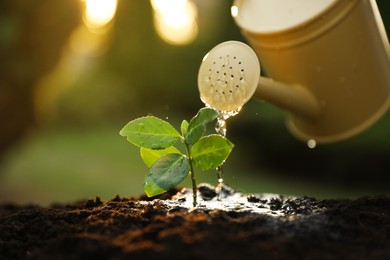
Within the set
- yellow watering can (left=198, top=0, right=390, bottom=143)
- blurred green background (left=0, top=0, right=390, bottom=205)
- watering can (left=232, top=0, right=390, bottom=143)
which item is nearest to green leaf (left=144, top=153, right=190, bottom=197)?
yellow watering can (left=198, top=0, right=390, bottom=143)

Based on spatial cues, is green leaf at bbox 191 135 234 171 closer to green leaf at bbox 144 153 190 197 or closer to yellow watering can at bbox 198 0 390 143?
green leaf at bbox 144 153 190 197

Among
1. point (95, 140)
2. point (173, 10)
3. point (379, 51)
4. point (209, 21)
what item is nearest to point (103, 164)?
point (95, 140)

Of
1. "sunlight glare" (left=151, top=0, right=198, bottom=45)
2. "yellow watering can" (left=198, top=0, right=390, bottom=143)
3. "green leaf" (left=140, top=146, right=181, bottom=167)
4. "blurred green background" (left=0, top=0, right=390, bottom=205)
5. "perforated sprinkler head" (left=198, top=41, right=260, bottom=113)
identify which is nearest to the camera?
"green leaf" (left=140, top=146, right=181, bottom=167)

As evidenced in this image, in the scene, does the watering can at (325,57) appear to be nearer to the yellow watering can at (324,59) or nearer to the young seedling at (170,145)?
the yellow watering can at (324,59)

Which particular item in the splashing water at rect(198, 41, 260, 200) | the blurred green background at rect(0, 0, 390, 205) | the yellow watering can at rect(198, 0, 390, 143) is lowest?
the splashing water at rect(198, 41, 260, 200)

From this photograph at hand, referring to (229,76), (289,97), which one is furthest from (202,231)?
(289,97)

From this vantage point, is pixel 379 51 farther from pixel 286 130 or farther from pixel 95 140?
pixel 95 140
